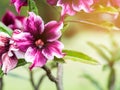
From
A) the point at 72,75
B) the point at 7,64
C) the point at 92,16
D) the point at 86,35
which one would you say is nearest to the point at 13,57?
the point at 7,64

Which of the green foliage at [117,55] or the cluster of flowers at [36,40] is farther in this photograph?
the green foliage at [117,55]

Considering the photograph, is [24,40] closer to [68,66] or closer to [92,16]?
[92,16]

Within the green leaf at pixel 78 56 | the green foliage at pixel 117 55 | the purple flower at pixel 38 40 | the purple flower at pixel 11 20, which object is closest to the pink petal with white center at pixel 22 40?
the purple flower at pixel 38 40

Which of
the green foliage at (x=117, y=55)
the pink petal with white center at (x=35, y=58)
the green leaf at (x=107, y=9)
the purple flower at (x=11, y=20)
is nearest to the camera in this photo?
the pink petal with white center at (x=35, y=58)

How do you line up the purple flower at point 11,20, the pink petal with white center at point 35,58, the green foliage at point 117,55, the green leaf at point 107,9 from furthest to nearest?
1. the green foliage at point 117,55
2. the purple flower at point 11,20
3. the green leaf at point 107,9
4. the pink petal with white center at point 35,58

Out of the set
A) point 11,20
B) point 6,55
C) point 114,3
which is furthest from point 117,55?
point 6,55

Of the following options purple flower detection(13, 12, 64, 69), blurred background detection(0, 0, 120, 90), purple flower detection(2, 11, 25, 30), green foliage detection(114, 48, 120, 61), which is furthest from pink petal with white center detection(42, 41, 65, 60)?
green foliage detection(114, 48, 120, 61)

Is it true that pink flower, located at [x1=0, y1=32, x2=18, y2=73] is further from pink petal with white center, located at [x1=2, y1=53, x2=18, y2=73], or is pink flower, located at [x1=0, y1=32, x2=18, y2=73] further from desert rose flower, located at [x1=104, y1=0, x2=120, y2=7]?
desert rose flower, located at [x1=104, y1=0, x2=120, y2=7]

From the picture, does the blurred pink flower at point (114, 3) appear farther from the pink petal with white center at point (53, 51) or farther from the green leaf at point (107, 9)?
the pink petal with white center at point (53, 51)

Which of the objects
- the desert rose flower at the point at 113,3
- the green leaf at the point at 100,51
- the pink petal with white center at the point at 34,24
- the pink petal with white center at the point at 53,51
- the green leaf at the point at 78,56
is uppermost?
the desert rose flower at the point at 113,3
